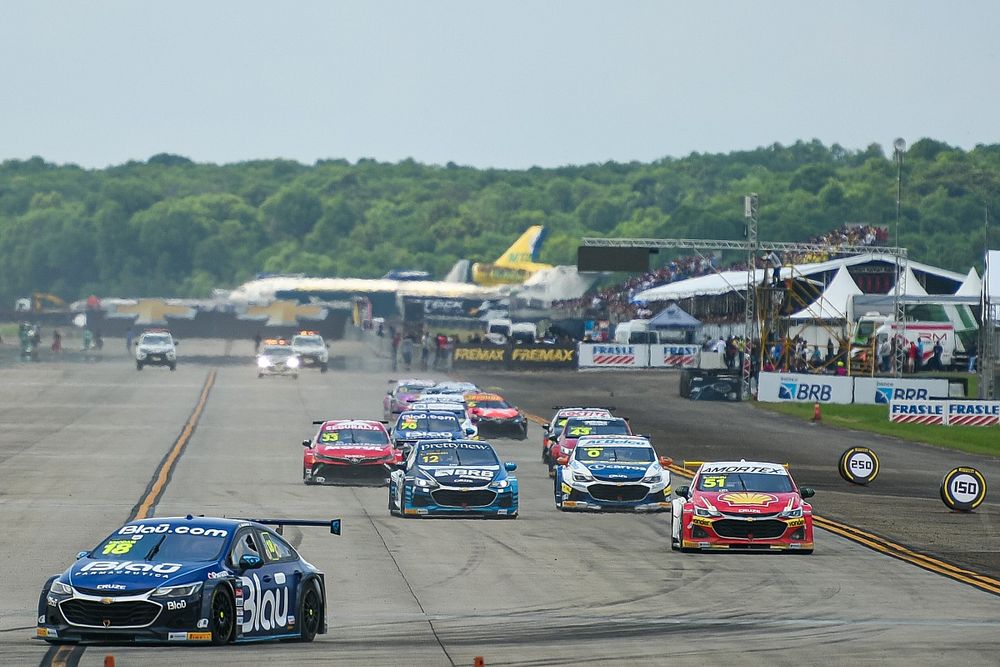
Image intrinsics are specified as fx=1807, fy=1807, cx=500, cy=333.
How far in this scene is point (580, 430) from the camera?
125 ft

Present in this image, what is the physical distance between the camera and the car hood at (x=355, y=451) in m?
35.6

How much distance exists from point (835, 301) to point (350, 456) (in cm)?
5658

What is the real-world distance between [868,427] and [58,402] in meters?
28.6

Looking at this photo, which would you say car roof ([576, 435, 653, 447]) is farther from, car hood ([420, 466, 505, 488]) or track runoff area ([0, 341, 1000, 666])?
car hood ([420, 466, 505, 488])

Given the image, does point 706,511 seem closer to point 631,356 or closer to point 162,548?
point 162,548

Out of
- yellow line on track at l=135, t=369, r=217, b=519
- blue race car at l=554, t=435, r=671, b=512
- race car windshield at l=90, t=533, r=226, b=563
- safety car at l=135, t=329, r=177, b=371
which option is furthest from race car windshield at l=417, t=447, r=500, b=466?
safety car at l=135, t=329, r=177, b=371

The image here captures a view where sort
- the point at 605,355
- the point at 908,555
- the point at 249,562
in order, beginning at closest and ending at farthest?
the point at 249,562 < the point at 908,555 < the point at 605,355

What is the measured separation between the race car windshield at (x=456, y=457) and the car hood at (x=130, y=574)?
14390mm

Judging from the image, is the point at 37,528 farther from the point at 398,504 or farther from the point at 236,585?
the point at 236,585

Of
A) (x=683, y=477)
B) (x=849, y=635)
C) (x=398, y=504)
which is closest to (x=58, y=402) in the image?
(x=683, y=477)

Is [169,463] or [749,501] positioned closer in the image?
[749,501]

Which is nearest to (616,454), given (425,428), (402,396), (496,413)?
(425,428)

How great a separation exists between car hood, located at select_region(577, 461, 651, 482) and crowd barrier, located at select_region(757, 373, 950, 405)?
32.7 meters

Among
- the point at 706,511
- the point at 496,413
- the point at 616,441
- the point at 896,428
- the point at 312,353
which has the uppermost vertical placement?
the point at 312,353
